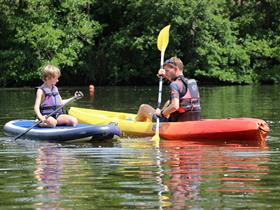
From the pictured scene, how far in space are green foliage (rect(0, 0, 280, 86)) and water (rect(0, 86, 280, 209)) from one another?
2140cm

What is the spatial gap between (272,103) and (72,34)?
16676 millimetres

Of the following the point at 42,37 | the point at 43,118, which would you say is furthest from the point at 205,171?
the point at 42,37

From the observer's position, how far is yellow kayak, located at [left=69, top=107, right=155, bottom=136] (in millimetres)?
10281

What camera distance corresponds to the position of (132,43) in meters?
31.5

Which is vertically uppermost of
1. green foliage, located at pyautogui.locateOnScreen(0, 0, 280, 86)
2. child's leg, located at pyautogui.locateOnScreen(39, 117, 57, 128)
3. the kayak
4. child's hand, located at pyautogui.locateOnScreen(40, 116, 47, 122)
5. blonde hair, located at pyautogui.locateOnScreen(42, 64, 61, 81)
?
green foliage, located at pyautogui.locateOnScreen(0, 0, 280, 86)

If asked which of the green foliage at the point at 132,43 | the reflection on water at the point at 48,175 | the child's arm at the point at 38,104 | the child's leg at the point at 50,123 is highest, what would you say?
the green foliage at the point at 132,43

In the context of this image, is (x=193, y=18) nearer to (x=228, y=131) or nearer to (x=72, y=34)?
(x=72, y=34)

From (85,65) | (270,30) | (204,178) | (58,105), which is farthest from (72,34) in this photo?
(204,178)

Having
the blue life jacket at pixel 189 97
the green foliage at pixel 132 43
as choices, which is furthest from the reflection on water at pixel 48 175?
the green foliage at pixel 132 43

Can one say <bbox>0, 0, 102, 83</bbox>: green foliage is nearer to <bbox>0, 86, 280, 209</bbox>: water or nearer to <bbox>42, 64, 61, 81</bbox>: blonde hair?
<bbox>42, 64, 61, 81</bbox>: blonde hair

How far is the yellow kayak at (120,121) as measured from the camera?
10281mm

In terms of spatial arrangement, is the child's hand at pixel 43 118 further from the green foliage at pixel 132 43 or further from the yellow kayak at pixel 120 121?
the green foliage at pixel 132 43

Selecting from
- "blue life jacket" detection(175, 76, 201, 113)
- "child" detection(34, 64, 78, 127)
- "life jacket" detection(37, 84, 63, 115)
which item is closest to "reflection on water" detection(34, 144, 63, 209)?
"child" detection(34, 64, 78, 127)

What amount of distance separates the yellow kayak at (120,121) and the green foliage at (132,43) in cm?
1915
